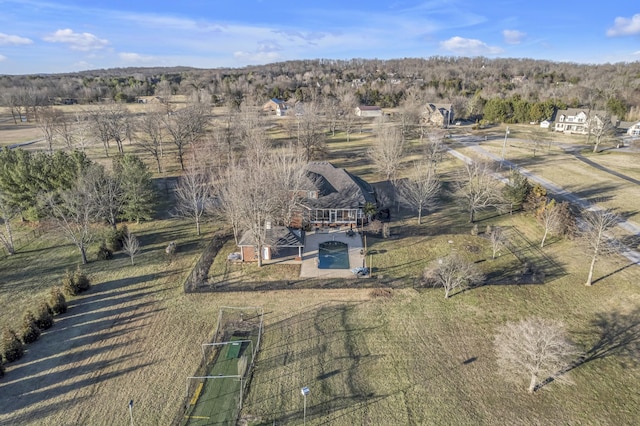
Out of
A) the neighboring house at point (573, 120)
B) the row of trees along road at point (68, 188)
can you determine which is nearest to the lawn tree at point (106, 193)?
the row of trees along road at point (68, 188)

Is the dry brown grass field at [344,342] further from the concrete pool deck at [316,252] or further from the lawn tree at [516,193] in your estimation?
→ the lawn tree at [516,193]

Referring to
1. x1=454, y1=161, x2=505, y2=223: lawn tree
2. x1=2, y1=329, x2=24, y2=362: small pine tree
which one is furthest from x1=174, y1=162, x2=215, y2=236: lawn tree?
x1=454, y1=161, x2=505, y2=223: lawn tree

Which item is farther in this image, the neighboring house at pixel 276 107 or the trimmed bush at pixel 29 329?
the neighboring house at pixel 276 107

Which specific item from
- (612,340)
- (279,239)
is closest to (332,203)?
(279,239)

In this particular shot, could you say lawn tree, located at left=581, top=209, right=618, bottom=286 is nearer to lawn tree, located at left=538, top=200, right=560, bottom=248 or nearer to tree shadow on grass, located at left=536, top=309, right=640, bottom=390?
lawn tree, located at left=538, top=200, right=560, bottom=248

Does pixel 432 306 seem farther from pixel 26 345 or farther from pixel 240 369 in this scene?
pixel 26 345

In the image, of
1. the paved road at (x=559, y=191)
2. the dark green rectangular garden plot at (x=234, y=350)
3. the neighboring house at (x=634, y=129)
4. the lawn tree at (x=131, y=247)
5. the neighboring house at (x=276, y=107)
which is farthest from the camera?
the neighboring house at (x=276, y=107)

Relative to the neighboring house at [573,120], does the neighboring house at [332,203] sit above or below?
below
